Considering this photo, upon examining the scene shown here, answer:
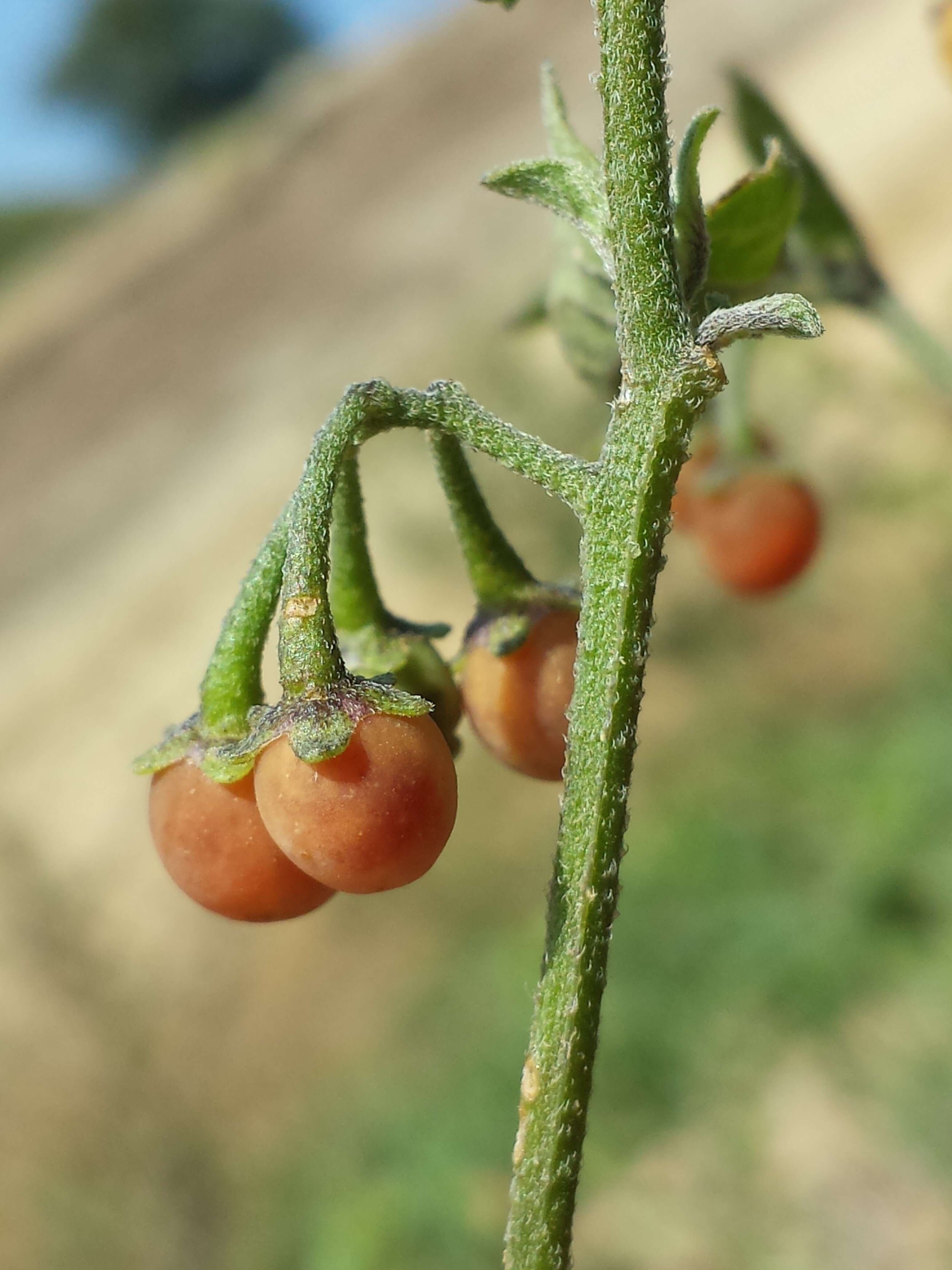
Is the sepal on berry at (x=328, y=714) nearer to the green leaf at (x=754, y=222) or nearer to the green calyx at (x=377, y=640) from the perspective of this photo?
the green calyx at (x=377, y=640)

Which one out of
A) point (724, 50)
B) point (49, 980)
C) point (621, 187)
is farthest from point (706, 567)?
point (724, 50)

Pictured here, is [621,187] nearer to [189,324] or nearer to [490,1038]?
[490,1038]

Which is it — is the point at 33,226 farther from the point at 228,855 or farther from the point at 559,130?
the point at 228,855

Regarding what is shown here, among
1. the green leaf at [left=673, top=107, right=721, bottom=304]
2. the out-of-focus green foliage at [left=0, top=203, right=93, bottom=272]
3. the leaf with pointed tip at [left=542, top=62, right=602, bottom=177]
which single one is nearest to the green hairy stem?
the green leaf at [left=673, top=107, right=721, bottom=304]

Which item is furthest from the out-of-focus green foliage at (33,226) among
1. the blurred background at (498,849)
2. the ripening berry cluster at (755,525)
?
the ripening berry cluster at (755,525)

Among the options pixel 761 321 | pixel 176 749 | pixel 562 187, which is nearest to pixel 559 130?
pixel 562 187

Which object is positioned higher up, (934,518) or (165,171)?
(165,171)
